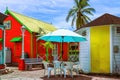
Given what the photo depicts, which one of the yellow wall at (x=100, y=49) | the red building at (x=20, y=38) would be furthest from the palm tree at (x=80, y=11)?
the yellow wall at (x=100, y=49)

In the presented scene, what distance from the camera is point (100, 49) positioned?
50.5 ft

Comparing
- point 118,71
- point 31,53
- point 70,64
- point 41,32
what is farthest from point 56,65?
point 41,32

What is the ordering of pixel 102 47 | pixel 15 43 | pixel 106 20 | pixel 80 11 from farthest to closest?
pixel 80 11
pixel 15 43
pixel 106 20
pixel 102 47

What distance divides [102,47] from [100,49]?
0.66 feet

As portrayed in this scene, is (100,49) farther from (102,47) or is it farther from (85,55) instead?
(85,55)

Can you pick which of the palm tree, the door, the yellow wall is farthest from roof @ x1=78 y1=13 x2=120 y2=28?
the palm tree

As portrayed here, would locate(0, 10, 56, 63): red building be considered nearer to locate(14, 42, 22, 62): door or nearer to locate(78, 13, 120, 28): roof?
locate(14, 42, 22, 62): door

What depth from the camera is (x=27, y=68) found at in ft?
59.6

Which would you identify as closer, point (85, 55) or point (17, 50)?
point (85, 55)

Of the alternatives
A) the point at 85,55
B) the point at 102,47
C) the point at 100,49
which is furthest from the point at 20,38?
the point at 102,47

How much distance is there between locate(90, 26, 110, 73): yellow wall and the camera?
1512 centimetres

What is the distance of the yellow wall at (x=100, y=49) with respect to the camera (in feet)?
49.6

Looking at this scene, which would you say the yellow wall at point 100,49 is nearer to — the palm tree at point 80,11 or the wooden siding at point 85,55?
the wooden siding at point 85,55

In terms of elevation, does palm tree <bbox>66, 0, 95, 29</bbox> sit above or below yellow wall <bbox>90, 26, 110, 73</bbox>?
above
